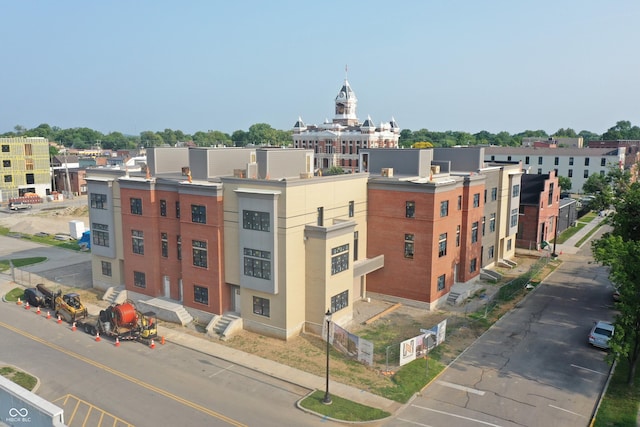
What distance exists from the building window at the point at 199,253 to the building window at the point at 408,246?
623 inches

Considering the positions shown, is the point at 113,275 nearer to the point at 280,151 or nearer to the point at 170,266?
the point at 170,266

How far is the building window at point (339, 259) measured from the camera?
34656mm

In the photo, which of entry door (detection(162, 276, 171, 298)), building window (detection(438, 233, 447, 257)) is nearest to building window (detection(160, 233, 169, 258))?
entry door (detection(162, 276, 171, 298))

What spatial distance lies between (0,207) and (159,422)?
94359mm

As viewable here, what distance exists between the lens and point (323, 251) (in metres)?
33.8

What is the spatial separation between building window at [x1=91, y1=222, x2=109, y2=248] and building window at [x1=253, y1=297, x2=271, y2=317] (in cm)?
1671

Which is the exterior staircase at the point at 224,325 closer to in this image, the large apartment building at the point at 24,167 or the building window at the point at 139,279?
the building window at the point at 139,279

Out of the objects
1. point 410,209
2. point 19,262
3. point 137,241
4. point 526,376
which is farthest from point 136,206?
point 526,376

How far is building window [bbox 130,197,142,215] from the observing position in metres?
40.1

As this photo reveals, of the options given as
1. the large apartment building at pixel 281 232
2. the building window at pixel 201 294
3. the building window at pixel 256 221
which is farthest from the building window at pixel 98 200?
the building window at pixel 256 221

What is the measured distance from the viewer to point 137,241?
40781mm

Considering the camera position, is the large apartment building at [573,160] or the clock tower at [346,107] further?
the clock tower at [346,107]

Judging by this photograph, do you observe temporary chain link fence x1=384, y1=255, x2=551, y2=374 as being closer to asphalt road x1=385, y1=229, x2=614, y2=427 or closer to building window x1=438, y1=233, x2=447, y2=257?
asphalt road x1=385, y1=229, x2=614, y2=427

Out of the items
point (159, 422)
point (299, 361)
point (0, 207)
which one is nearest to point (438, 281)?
point (299, 361)
